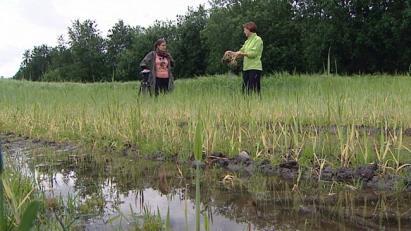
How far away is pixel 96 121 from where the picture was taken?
5887 millimetres

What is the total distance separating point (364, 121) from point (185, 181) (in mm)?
2883

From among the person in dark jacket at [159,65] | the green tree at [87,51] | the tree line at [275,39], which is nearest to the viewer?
the person in dark jacket at [159,65]

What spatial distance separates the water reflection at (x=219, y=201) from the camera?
2.36 m

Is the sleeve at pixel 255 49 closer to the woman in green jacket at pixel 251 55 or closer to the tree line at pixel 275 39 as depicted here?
the woman in green jacket at pixel 251 55

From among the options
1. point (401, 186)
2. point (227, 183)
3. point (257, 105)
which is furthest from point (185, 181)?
point (257, 105)

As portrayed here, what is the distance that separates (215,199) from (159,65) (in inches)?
288

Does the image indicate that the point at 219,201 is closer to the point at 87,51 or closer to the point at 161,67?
the point at 161,67

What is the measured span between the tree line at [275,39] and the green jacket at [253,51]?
20.2ft

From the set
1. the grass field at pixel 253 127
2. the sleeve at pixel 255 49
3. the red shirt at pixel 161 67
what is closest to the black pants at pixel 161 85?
the red shirt at pixel 161 67

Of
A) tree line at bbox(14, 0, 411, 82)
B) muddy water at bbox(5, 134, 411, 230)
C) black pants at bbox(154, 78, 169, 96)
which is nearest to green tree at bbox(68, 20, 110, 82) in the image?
tree line at bbox(14, 0, 411, 82)

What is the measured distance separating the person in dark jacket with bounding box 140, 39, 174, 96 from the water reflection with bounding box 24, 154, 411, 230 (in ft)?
20.1

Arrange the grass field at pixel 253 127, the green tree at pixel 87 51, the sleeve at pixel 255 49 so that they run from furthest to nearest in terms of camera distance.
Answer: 1. the green tree at pixel 87 51
2. the sleeve at pixel 255 49
3. the grass field at pixel 253 127

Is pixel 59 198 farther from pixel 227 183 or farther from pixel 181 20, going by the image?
pixel 181 20

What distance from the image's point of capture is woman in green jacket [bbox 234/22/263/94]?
839cm
